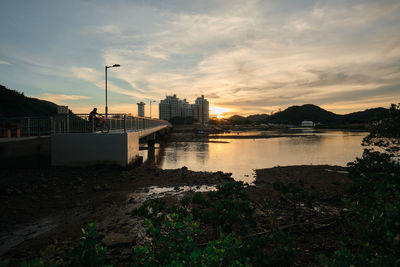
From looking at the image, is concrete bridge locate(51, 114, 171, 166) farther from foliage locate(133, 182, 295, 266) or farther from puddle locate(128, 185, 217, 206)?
foliage locate(133, 182, 295, 266)

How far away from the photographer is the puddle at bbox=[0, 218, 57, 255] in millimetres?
6286

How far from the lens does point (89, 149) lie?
14.8 m

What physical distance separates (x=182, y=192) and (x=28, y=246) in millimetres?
6635

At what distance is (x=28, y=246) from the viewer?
6.13m

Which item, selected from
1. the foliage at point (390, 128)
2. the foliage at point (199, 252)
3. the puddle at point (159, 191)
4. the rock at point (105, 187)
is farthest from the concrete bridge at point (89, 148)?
the foliage at point (390, 128)

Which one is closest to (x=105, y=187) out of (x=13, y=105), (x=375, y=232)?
(x=375, y=232)

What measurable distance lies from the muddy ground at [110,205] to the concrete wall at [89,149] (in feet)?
2.20

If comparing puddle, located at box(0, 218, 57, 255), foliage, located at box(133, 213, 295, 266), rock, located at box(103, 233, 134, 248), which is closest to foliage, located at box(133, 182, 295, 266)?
foliage, located at box(133, 213, 295, 266)

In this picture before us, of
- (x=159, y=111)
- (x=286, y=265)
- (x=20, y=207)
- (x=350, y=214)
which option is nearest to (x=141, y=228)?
(x=286, y=265)

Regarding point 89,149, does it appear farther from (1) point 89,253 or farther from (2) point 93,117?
(1) point 89,253

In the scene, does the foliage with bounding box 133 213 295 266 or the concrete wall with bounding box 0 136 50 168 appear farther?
the concrete wall with bounding box 0 136 50 168

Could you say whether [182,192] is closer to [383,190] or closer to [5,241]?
[5,241]

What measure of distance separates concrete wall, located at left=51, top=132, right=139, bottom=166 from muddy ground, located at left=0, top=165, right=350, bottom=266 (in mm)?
669

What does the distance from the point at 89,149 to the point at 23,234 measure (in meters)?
8.36
